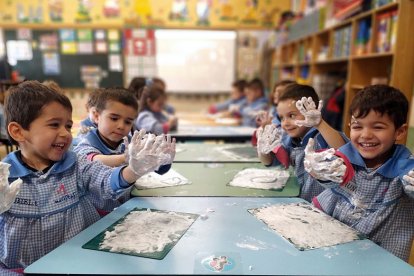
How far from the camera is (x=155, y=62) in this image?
20.0 feet

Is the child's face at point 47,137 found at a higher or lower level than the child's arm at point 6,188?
higher

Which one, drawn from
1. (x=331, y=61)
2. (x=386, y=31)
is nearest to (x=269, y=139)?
(x=386, y=31)

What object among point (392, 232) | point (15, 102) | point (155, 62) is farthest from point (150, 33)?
point (392, 232)

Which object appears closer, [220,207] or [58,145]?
[58,145]

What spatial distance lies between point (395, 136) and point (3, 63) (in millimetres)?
4105

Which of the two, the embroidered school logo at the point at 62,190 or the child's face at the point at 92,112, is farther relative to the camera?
the child's face at the point at 92,112

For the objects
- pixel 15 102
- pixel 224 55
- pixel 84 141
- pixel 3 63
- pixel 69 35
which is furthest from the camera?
pixel 224 55

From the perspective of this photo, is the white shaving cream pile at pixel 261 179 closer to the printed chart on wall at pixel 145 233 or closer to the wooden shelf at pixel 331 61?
the printed chart on wall at pixel 145 233

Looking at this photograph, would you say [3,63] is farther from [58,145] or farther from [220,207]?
[220,207]

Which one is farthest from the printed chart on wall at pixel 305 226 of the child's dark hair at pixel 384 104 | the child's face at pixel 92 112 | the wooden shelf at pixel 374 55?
the wooden shelf at pixel 374 55

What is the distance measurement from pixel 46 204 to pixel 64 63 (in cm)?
527

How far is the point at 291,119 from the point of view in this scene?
5.74 feet

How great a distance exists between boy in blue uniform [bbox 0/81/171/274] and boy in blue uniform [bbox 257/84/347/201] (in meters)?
0.66

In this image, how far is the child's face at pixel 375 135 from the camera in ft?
3.87
